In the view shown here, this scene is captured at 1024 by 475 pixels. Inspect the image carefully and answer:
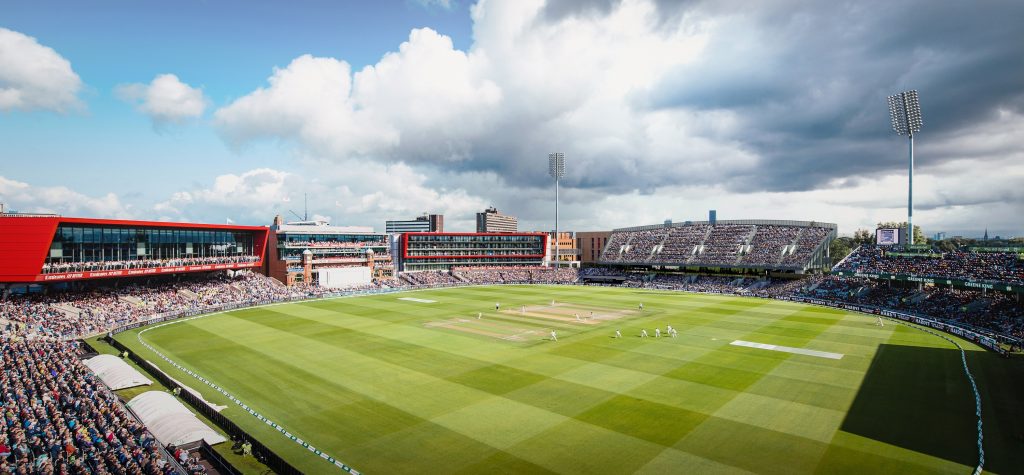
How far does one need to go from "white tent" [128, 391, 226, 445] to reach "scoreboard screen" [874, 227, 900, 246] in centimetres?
8244

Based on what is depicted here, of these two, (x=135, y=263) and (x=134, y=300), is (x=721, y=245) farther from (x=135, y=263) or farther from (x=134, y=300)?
(x=134, y=300)

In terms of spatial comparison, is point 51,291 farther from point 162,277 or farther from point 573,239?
point 573,239

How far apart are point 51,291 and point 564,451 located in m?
56.8

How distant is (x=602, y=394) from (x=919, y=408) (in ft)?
50.6

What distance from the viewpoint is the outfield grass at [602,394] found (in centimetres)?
1947

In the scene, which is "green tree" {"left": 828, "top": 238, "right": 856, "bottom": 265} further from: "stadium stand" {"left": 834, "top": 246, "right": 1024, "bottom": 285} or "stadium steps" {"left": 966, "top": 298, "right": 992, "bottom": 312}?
"stadium steps" {"left": 966, "top": 298, "right": 992, "bottom": 312}

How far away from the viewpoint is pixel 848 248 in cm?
A: 11612

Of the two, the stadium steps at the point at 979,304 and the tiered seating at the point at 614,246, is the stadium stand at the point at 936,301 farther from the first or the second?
the tiered seating at the point at 614,246

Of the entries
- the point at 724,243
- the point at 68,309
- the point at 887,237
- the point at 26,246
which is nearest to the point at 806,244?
the point at 887,237

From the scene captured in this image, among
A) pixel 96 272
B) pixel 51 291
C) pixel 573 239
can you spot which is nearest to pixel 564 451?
pixel 96 272

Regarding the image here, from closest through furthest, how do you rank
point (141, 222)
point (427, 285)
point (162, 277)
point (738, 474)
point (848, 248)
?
point (738, 474) → point (141, 222) → point (162, 277) → point (427, 285) → point (848, 248)

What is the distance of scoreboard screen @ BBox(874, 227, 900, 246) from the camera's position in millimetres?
70250

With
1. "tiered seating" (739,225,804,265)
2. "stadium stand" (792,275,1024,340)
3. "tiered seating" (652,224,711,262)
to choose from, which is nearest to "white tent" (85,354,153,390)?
"stadium stand" (792,275,1024,340)

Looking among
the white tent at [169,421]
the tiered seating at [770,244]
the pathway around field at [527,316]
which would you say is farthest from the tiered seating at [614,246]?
the white tent at [169,421]
